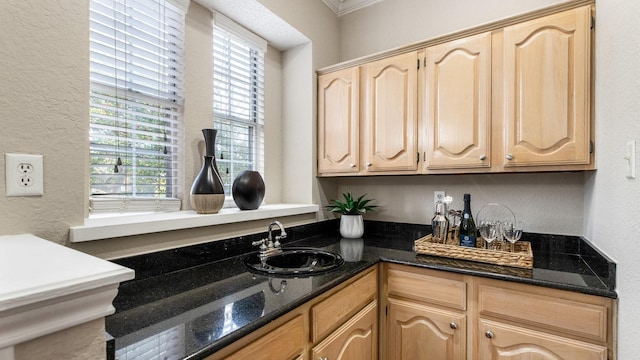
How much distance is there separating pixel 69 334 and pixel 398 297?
1.45 m

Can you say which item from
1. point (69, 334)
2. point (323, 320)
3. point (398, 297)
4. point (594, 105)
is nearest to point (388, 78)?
point (594, 105)

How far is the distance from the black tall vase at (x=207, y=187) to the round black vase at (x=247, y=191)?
0.16 meters

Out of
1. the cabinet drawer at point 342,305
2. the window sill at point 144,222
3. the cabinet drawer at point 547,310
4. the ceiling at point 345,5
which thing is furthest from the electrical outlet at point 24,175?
the ceiling at point 345,5

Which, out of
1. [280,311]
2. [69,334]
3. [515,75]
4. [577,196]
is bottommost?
[280,311]

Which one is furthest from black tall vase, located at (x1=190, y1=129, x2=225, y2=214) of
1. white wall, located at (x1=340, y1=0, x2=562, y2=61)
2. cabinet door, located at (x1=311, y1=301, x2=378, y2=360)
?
white wall, located at (x1=340, y1=0, x2=562, y2=61)

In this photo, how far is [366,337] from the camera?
1.53 m

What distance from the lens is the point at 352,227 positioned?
215 centimetres

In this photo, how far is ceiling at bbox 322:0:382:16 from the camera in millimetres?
2369

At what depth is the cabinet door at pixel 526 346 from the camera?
119 centimetres

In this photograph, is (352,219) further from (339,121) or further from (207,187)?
(207,187)

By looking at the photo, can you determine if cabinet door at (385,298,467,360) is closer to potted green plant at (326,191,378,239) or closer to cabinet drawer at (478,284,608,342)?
cabinet drawer at (478,284,608,342)

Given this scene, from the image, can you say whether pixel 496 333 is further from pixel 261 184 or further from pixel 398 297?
pixel 261 184

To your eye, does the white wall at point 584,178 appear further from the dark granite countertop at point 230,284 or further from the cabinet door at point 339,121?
the cabinet door at point 339,121

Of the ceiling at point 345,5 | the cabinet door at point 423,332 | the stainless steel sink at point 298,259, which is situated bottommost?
the cabinet door at point 423,332
